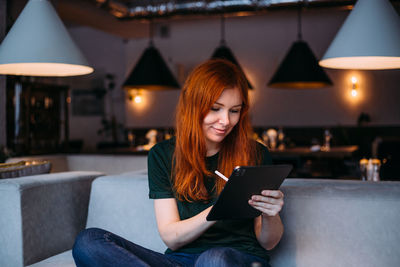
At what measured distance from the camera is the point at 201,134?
5.84 feet

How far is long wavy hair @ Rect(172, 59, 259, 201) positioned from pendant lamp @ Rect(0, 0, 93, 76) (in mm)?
767

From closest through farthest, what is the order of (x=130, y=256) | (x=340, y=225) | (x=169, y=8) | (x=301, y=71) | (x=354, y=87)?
(x=130, y=256)
(x=340, y=225)
(x=301, y=71)
(x=169, y=8)
(x=354, y=87)

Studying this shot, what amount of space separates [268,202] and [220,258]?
249 millimetres

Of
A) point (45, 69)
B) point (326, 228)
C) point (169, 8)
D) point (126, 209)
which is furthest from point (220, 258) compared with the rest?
point (169, 8)

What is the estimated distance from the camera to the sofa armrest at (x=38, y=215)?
6.72 feet

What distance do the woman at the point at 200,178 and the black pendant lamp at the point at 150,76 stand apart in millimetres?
3667

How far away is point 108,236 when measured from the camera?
5.28 feet

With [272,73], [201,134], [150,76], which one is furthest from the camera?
[272,73]

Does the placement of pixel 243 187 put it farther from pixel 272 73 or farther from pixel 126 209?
pixel 272 73

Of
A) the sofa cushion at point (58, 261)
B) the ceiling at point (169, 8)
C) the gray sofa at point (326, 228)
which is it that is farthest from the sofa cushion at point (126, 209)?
the ceiling at point (169, 8)

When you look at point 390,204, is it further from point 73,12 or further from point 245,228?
point 73,12

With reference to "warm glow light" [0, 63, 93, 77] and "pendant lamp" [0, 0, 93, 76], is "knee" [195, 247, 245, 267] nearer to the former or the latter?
"pendant lamp" [0, 0, 93, 76]

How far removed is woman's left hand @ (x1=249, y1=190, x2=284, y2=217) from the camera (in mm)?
1492

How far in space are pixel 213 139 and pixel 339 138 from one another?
21.9 ft
